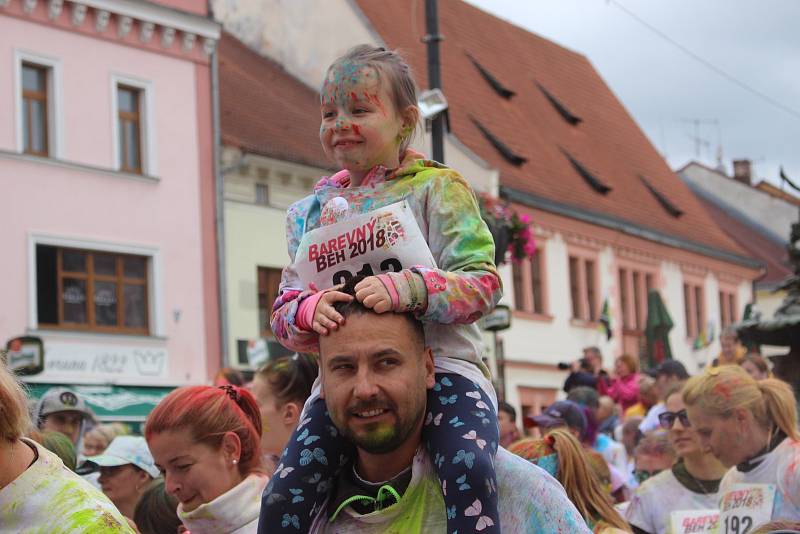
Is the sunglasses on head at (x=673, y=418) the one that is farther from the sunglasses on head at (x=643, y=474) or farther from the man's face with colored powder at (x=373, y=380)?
the man's face with colored powder at (x=373, y=380)

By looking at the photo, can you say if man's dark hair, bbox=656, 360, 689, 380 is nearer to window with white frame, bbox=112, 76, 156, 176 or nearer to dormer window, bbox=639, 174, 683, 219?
window with white frame, bbox=112, 76, 156, 176

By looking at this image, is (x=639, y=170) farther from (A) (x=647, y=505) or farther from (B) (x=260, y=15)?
(A) (x=647, y=505)

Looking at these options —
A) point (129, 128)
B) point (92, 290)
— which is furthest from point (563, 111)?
point (92, 290)

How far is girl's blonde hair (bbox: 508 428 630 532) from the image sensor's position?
662 cm

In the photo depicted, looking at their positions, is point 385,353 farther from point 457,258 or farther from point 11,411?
point 11,411

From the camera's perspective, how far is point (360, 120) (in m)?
4.51

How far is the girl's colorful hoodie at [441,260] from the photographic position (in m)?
4.25

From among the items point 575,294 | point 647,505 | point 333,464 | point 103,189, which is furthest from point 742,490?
point 575,294

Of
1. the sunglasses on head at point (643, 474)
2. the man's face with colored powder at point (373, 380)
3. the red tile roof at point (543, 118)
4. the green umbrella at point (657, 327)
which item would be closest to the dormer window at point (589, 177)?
the red tile roof at point (543, 118)

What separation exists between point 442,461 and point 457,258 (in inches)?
22.7

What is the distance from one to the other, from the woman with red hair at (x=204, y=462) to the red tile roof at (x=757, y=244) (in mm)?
55507

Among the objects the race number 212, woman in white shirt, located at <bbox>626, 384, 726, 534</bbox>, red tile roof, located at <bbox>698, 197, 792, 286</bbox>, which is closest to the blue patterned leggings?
the race number 212

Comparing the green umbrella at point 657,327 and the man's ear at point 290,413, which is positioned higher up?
the green umbrella at point 657,327

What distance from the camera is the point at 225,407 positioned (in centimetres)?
588
